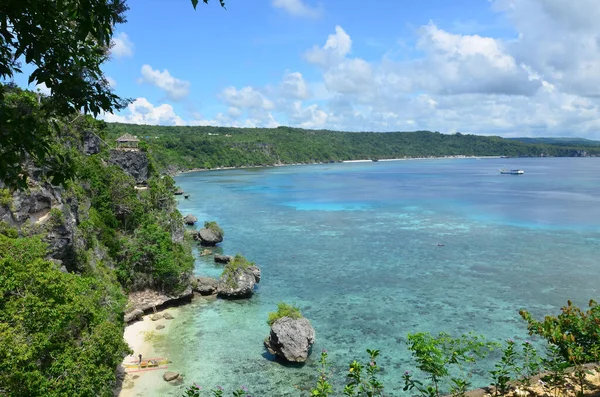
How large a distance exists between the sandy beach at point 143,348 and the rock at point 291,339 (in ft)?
20.7

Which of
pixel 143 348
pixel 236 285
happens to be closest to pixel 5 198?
pixel 143 348

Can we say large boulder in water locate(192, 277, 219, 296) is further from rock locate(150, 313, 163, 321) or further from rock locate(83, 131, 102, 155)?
rock locate(83, 131, 102, 155)

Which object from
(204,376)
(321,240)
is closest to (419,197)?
(321,240)

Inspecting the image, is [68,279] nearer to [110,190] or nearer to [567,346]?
[567,346]

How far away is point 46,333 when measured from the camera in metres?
13.9

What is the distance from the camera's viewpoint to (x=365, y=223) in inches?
2621

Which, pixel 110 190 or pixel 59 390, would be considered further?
pixel 110 190

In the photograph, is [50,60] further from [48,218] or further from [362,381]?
[48,218]

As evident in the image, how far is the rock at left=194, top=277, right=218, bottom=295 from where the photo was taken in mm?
34094

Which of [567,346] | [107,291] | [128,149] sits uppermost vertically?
[128,149]

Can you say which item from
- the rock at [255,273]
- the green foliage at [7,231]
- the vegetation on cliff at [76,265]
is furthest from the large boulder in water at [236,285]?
the green foliage at [7,231]

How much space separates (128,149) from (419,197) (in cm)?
6765

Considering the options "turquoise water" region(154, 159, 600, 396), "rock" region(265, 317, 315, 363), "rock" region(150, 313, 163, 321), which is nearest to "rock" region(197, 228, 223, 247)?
"turquoise water" region(154, 159, 600, 396)

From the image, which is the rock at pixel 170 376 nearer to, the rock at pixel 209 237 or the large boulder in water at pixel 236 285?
the large boulder in water at pixel 236 285
